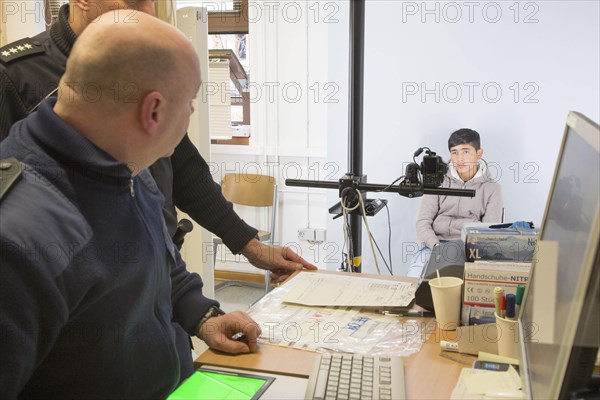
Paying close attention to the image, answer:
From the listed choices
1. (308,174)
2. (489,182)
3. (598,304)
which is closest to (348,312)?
(598,304)

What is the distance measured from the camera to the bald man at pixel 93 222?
75 cm

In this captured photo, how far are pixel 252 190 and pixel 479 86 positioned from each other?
1637 mm

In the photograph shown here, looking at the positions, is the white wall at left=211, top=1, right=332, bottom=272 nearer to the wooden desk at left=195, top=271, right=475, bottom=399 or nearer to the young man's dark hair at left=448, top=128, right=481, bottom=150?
the young man's dark hair at left=448, top=128, right=481, bottom=150

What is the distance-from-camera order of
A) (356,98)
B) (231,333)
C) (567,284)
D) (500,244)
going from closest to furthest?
(567,284)
(231,333)
(500,244)
(356,98)

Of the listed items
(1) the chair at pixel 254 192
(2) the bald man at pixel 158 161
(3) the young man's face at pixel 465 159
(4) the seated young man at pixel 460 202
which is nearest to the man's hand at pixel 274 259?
(2) the bald man at pixel 158 161

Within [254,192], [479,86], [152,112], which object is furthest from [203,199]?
[254,192]

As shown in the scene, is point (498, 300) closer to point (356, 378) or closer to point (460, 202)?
point (356, 378)

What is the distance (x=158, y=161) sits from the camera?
1.53m

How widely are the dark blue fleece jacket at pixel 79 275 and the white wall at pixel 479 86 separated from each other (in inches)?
93.4

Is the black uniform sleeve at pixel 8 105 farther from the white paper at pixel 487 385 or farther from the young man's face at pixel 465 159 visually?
the young man's face at pixel 465 159

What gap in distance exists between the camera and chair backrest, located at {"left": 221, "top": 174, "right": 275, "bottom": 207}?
12.8 ft

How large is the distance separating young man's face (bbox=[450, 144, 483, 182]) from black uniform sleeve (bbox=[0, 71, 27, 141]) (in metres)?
2.35

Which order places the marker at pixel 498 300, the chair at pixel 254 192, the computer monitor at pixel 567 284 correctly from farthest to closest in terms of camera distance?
the chair at pixel 254 192
the marker at pixel 498 300
the computer monitor at pixel 567 284

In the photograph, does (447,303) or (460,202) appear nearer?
(447,303)
